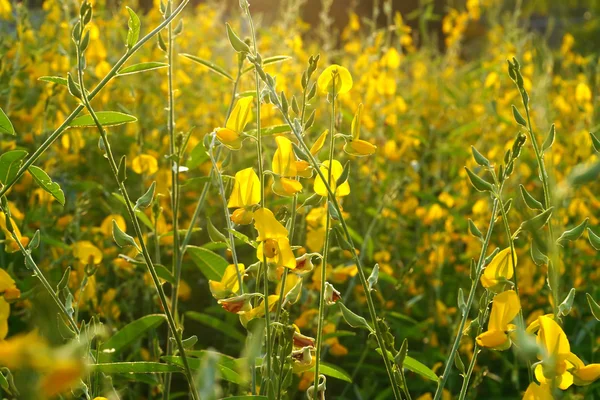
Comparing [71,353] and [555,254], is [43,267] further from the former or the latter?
[71,353]

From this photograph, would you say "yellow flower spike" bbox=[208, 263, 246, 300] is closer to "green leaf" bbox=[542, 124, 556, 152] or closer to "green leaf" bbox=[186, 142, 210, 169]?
"green leaf" bbox=[542, 124, 556, 152]

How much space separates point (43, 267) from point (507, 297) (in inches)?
51.3

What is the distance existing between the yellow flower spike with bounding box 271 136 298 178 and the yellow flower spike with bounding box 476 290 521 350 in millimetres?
278

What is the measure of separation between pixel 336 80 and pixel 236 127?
0.47 ft

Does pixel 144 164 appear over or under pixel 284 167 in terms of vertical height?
under

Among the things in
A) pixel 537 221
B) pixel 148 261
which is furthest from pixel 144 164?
pixel 537 221

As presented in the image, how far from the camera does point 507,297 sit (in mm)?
839

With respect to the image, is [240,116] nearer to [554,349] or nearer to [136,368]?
[136,368]

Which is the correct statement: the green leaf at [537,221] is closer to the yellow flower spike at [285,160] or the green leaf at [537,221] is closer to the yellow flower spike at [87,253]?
the yellow flower spike at [285,160]

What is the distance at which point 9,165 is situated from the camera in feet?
3.42

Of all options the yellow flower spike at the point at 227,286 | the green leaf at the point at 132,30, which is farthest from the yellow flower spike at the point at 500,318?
the green leaf at the point at 132,30

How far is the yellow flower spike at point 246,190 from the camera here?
924 mm

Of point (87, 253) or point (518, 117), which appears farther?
point (87, 253)

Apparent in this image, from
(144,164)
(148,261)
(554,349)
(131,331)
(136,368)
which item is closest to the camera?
(554,349)
